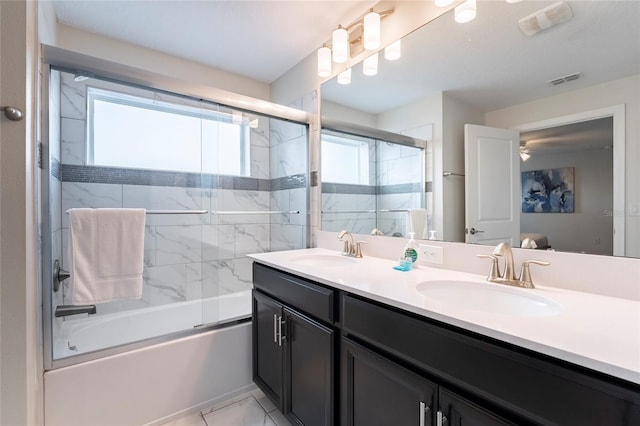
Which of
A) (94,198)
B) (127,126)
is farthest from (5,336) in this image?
(127,126)

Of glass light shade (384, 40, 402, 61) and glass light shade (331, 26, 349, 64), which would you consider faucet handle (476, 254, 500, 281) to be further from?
glass light shade (331, 26, 349, 64)

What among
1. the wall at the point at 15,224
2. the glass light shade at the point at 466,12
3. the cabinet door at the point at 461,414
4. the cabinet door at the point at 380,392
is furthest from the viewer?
the glass light shade at the point at 466,12

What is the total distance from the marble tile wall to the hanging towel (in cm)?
90

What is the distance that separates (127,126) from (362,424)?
228cm

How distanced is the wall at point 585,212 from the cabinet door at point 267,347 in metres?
1.19

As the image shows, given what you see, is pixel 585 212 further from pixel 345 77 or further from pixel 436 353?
pixel 345 77

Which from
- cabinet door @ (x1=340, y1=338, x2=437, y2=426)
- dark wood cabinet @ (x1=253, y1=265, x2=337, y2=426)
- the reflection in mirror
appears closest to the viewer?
cabinet door @ (x1=340, y1=338, x2=437, y2=426)

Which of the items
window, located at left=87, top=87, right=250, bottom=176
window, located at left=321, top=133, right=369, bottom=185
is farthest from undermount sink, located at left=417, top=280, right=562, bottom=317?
window, located at left=87, top=87, right=250, bottom=176

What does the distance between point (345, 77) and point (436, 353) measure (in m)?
1.71

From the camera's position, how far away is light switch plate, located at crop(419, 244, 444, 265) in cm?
133

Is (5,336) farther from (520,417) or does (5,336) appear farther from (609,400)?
(609,400)

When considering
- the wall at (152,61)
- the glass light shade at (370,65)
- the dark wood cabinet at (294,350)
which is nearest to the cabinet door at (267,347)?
the dark wood cabinet at (294,350)

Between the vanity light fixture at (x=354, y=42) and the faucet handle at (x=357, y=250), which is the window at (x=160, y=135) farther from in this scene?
the faucet handle at (x=357, y=250)

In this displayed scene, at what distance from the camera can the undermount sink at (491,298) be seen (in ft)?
2.92
